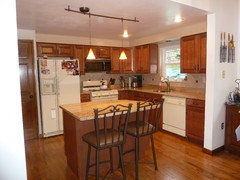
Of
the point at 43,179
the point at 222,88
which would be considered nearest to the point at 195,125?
the point at 222,88

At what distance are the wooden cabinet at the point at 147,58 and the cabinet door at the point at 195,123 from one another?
185 centimetres

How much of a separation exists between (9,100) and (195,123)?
3.16 metres

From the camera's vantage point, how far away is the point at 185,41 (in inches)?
153

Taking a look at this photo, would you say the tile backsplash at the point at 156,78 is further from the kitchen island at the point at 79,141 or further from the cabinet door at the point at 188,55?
the kitchen island at the point at 79,141

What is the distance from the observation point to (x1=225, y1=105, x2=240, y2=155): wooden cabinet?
2.95 meters

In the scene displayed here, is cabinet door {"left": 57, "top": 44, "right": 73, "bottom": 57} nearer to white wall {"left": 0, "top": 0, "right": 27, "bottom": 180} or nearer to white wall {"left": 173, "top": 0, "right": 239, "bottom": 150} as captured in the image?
white wall {"left": 173, "top": 0, "right": 239, "bottom": 150}

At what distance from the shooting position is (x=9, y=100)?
123 centimetres

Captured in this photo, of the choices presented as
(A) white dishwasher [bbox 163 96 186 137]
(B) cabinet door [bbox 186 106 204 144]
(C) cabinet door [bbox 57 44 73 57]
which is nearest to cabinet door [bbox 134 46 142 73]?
(A) white dishwasher [bbox 163 96 186 137]

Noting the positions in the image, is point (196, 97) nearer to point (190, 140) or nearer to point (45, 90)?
point (190, 140)

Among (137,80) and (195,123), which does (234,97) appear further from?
(137,80)

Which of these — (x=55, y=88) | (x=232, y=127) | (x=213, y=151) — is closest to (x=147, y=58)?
(x=55, y=88)

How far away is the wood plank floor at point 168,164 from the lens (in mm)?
2449

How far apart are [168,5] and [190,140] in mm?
2550

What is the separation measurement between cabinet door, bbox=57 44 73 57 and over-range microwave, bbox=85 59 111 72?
1.59 ft
